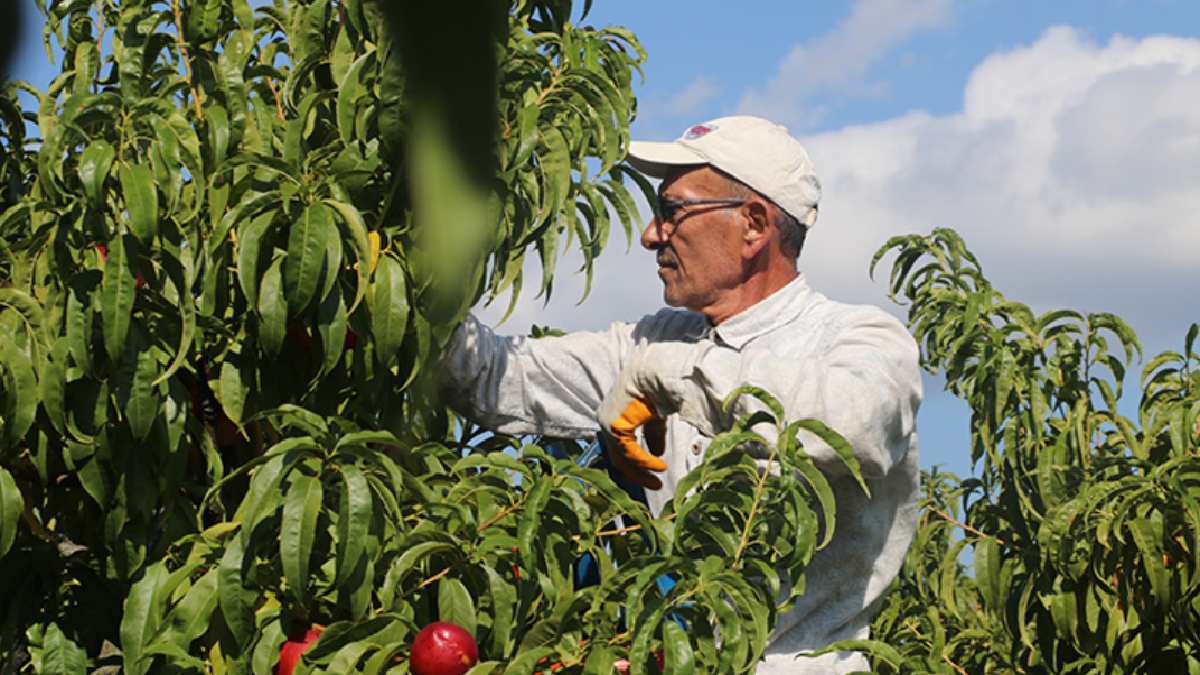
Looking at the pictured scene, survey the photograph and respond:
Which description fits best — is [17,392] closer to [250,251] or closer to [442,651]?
[250,251]

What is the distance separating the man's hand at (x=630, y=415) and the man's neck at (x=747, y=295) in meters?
0.43

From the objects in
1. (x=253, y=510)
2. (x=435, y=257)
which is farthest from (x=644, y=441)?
(x=435, y=257)

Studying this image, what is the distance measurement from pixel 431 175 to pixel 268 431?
6.93ft

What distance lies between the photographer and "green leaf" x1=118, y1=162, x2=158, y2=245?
72.4 inches

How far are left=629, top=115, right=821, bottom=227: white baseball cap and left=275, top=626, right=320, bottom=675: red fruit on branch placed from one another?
1.10 m

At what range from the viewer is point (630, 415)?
7.17 ft

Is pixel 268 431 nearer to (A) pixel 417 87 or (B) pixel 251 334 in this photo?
(B) pixel 251 334

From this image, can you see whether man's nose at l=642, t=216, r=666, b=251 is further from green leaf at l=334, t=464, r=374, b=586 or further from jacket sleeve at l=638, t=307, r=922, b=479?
green leaf at l=334, t=464, r=374, b=586

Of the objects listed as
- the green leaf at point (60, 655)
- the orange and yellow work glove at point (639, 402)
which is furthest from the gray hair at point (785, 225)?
the green leaf at point (60, 655)

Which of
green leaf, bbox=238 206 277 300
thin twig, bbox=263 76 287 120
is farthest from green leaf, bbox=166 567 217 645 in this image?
thin twig, bbox=263 76 287 120

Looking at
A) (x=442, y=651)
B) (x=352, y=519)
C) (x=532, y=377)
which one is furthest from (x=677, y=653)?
(x=532, y=377)

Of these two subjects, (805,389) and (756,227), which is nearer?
(805,389)

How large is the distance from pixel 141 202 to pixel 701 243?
3.47ft

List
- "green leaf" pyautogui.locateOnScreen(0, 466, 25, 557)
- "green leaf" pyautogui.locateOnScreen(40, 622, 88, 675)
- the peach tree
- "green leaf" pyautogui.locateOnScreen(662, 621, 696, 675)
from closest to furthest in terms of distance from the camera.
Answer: "green leaf" pyautogui.locateOnScreen(662, 621, 696, 675)
the peach tree
"green leaf" pyautogui.locateOnScreen(0, 466, 25, 557)
"green leaf" pyautogui.locateOnScreen(40, 622, 88, 675)
